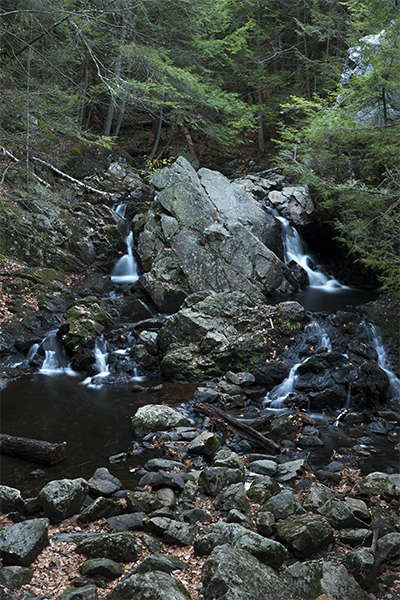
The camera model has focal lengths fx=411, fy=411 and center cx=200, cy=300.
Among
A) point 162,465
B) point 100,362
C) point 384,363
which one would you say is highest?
point 384,363

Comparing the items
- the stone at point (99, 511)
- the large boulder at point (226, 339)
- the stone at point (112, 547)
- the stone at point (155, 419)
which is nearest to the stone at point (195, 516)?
the stone at point (99, 511)

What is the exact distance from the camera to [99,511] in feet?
14.1

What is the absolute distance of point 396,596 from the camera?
3328 millimetres

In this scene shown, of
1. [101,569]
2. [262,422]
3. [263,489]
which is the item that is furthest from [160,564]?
[262,422]

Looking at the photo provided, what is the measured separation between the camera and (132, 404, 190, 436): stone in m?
6.70

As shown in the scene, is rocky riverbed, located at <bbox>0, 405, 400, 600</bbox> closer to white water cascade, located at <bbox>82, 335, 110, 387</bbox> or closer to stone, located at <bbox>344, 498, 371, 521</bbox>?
stone, located at <bbox>344, 498, 371, 521</bbox>

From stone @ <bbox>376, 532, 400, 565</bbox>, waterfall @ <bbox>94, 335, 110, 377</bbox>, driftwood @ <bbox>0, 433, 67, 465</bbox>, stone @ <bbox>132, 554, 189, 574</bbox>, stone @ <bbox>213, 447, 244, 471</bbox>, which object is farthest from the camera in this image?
waterfall @ <bbox>94, 335, 110, 377</bbox>

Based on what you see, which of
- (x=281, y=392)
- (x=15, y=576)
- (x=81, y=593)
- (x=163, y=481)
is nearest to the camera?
(x=81, y=593)

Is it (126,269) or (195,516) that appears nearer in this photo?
(195,516)

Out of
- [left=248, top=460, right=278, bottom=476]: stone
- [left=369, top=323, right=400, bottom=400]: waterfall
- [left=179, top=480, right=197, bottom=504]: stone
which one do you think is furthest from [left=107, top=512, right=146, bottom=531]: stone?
[left=369, top=323, right=400, bottom=400]: waterfall

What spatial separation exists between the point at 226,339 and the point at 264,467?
397 cm

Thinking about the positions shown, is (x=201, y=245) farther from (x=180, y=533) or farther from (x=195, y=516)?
(x=180, y=533)

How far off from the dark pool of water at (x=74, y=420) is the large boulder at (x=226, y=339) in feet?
1.96

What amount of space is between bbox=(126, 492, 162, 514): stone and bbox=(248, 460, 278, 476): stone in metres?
1.56
